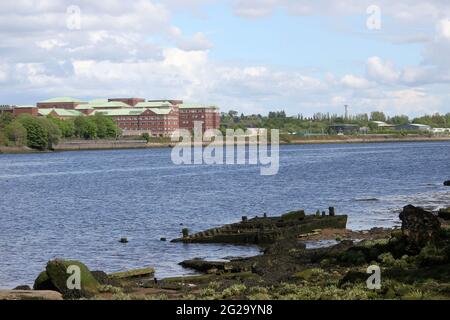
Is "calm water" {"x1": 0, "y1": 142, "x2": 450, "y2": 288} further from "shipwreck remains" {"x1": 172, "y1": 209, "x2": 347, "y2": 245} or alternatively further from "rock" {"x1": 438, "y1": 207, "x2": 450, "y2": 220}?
"rock" {"x1": 438, "y1": 207, "x2": 450, "y2": 220}

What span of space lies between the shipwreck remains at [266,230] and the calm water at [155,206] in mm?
1366

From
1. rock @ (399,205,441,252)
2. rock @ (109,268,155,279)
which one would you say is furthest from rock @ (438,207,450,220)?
rock @ (109,268,155,279)

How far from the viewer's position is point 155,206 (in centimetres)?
7238

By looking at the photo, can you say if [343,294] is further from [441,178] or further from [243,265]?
[441,178]

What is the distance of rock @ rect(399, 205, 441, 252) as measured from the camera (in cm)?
2831

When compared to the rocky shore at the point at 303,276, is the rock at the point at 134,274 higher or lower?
lower

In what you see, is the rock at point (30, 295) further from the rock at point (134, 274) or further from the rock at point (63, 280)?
the rock at point (134, 274)

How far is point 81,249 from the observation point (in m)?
44.3

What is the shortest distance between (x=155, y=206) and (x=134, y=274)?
40.1m

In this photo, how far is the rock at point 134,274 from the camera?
104 ft

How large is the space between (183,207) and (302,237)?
2825cm

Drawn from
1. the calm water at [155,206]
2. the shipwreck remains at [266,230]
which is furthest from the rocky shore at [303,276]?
the shipwreck remains at [266,230]

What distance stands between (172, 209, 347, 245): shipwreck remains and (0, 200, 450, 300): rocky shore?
4.86 metres
